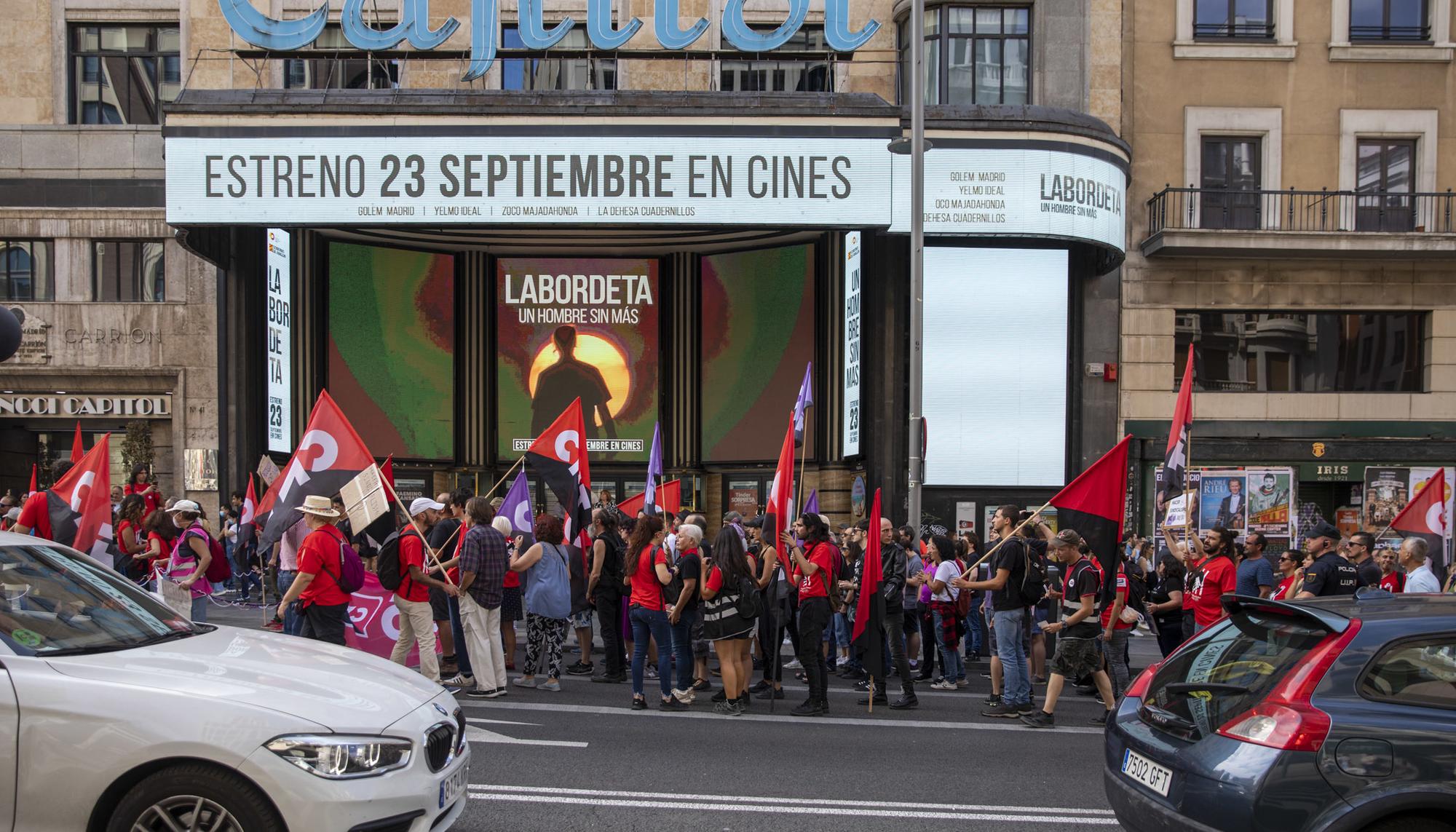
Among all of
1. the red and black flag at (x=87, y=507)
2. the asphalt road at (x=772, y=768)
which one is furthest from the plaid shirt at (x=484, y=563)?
the red and black flag at (x=87, y=507)

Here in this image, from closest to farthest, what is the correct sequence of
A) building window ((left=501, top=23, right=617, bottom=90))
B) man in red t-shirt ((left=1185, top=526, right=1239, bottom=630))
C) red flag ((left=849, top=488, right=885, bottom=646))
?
red flag ((left=849, top=488, right=885, bottom=646)) → man in red t-shirt ((left=1185, top=526, right=1239, bottom=630)) → building window ((left=501, top=23, right=617, bottom=90))

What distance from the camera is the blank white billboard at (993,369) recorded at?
20.8m

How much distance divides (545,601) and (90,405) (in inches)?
631

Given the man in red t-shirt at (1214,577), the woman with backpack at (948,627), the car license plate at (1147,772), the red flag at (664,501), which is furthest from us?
the red flag at (664,501)

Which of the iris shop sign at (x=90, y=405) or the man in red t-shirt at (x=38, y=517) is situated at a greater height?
the iris shop sign at (x=90, y=405)

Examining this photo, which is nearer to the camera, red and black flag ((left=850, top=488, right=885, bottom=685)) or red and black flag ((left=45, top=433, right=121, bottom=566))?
red and black flag ((left=850, top=488, right=885, bottom=685))

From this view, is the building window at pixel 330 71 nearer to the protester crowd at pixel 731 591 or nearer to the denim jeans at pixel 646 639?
the protester crowd at pixel 731 591

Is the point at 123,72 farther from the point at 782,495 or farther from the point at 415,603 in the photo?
the point at 782,495

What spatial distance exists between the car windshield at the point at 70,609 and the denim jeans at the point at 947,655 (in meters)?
7.65

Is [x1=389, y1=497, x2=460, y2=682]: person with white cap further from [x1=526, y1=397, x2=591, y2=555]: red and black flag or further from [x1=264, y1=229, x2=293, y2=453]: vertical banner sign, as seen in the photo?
[x1=264, y1=229, x2=293, y2=453]: vertical banner sign

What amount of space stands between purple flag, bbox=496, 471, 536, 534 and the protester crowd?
9 centimetres

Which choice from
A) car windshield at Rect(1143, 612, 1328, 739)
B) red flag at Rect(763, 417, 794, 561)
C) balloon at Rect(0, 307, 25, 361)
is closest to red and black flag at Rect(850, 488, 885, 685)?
red flag at Rect(763, 417, 794, 561)

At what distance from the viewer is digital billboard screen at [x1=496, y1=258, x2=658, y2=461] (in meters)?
22.8

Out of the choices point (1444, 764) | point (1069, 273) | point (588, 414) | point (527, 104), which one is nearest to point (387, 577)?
point (1444, 764)
